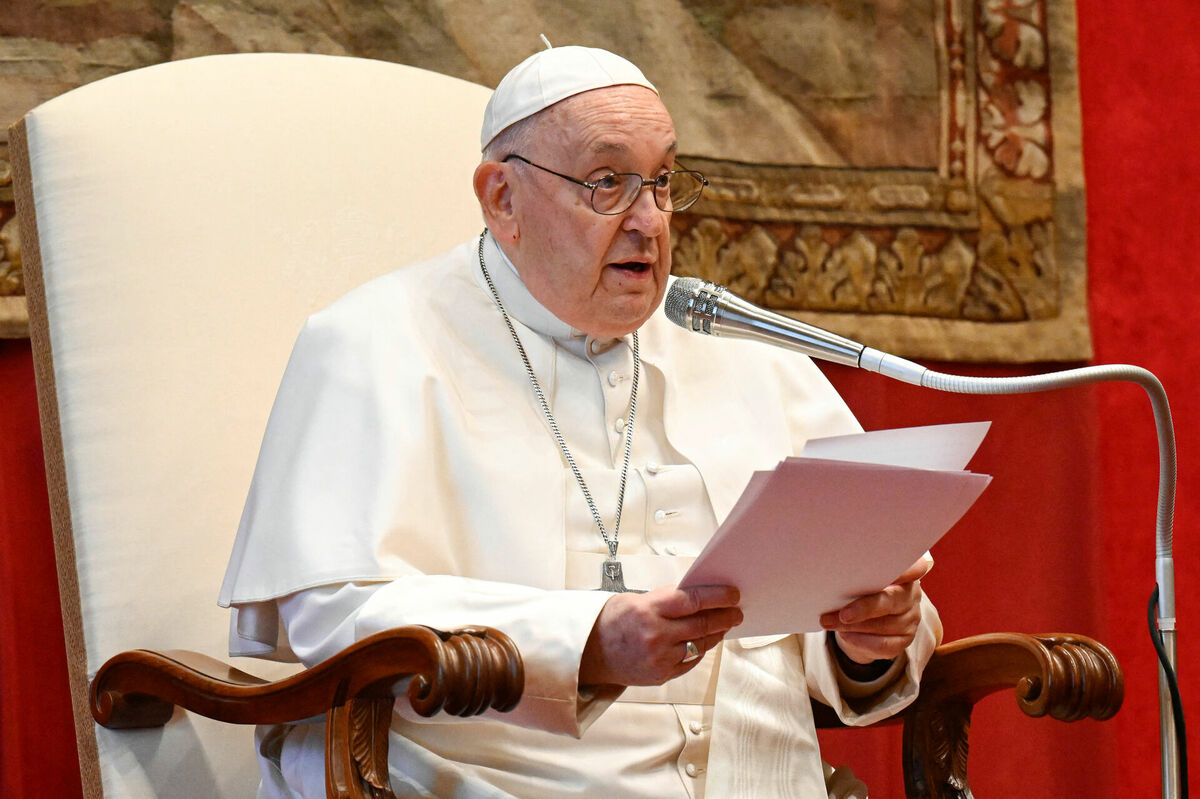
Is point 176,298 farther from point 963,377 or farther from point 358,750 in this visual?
point 963,377

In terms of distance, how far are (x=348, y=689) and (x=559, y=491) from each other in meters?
0.56

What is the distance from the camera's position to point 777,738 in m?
2.15

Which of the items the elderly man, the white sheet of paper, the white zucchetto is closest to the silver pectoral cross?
the elderly man

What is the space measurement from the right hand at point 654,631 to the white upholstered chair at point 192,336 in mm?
423

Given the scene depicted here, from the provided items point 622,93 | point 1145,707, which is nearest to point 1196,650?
point 1145,707

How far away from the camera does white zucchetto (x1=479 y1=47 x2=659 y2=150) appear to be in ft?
7.77

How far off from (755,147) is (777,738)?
Answer: 1772 millimetres

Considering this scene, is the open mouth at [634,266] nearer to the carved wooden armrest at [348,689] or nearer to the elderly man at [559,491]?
the elderly man at [559,491]

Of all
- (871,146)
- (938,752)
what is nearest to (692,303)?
→ (938,752)

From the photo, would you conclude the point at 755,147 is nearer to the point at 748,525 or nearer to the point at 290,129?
the point at 290,129

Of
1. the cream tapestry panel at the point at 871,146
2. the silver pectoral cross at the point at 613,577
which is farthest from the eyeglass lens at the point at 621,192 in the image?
the cream tapestry panel at the point at 871,146

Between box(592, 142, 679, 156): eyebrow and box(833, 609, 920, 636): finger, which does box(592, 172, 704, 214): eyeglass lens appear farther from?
box(833, 609, 920, 636): finger

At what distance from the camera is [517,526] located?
2.15 meters

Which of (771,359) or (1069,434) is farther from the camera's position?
(1069,434)
